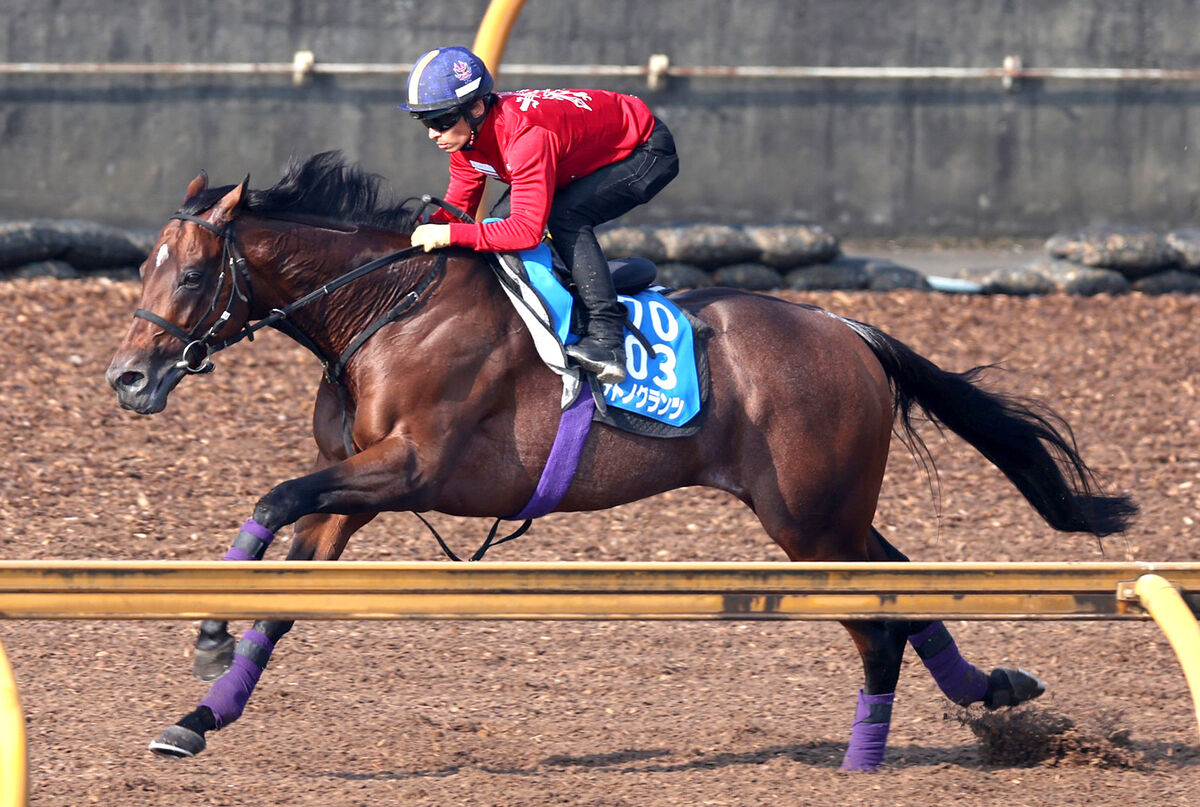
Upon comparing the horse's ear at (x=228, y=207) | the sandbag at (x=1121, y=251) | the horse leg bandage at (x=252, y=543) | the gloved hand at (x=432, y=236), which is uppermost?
the horse's ear at (x=228, y=207)

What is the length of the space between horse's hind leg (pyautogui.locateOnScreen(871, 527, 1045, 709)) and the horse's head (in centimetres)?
250

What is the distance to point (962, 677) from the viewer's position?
17.4ft

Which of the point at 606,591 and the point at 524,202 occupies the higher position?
the point at 524,202

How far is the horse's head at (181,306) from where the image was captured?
463cm

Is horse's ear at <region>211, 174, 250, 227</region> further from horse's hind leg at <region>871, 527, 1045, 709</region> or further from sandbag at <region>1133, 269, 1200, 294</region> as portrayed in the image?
sandbag at <region>1133, 269, 1200, 294</region>

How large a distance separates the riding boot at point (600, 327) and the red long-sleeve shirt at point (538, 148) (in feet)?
0.75

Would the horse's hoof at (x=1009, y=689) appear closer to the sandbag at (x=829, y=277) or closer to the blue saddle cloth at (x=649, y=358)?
the blue saddle cloth at (x=649, y=358)

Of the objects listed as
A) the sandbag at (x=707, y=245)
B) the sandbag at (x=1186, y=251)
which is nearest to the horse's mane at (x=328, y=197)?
the sandbag at (x=707, y=245)

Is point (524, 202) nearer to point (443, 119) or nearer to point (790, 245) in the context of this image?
point (443, 119)

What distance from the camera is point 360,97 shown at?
12.3 metres

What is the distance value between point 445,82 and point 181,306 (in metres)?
1.08

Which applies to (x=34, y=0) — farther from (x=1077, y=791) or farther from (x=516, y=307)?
(x=1077, y=791)

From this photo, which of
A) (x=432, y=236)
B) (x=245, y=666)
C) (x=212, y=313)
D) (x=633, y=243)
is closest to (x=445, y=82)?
(x=432, y=236)

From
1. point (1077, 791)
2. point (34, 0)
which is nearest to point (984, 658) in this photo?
point (1077, 791)
